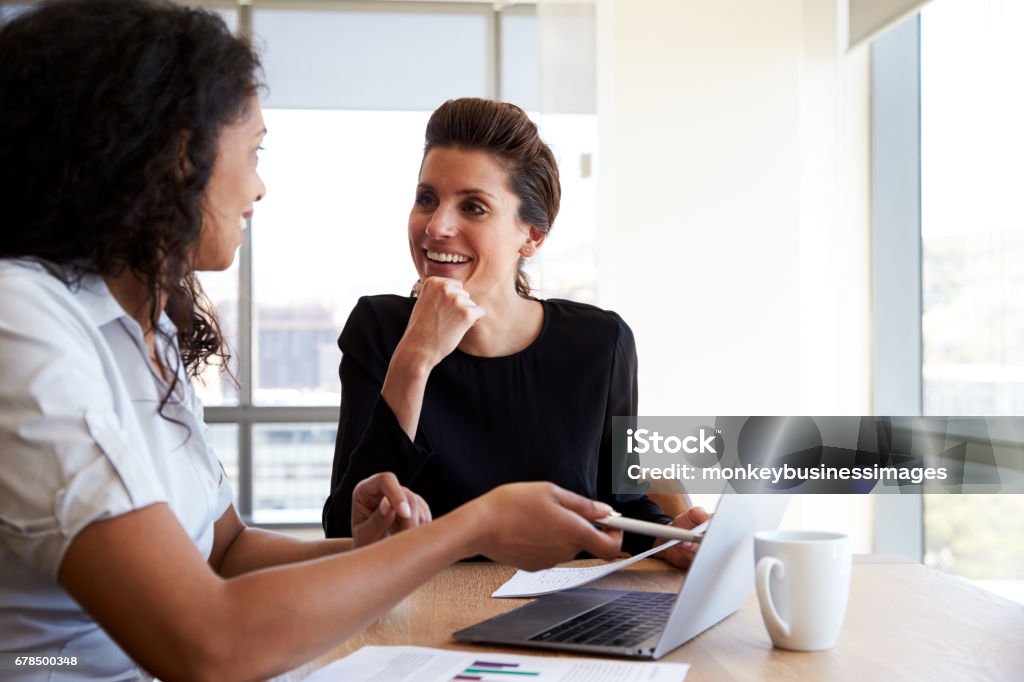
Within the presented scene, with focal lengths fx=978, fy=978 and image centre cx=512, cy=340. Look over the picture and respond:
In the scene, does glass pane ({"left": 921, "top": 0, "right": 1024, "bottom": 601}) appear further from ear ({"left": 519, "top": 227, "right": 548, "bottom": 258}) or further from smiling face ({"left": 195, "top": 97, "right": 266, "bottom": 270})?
smiling face ({"left": 195, "top": 97, "right": 266, "bottom": 270})

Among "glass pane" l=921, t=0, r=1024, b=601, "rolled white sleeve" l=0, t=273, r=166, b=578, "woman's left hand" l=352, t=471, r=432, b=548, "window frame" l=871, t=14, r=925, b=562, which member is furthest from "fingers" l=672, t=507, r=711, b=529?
"window frame" l=871, t=14, r=925, b=562

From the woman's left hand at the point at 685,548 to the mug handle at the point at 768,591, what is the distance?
1.11 ft

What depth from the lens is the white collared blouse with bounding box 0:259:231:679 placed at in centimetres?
76

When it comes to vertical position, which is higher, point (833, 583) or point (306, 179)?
point (306, 179)

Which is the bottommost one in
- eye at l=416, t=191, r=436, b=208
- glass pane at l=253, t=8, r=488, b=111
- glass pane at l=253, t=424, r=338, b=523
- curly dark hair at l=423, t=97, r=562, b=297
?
glass pane at l=253, t=424, r=338, b=523

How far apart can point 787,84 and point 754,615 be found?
319cm

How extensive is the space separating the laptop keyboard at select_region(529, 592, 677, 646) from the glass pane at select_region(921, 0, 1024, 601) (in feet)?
7.51

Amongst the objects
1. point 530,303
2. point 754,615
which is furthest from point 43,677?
point 530,303

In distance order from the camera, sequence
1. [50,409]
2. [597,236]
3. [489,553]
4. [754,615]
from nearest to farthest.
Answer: [50,409] < [489,553] < [754,615] < [597,236]

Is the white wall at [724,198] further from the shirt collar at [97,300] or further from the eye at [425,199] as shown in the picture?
the shirt collar at [97,300]

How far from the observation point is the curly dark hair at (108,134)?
35.1 inches

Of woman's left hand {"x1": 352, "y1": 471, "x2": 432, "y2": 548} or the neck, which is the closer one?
woman's left hand {"x1": 352, "y1": 471, "x2": 432, "y2": 548}

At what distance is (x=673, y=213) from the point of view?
3848 millimetres

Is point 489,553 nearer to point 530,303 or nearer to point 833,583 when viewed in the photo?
point 833,583
